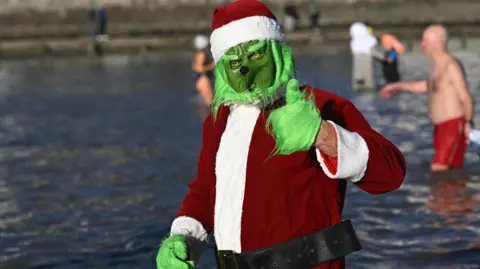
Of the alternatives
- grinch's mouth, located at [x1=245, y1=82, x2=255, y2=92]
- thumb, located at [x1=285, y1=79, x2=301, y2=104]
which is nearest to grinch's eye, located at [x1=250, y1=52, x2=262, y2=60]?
grinch's mouth, located at [x1=245, y1=82, x2=255, y2=92]

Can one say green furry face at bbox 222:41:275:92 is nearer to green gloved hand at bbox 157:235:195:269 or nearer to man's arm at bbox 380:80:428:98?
green gloved hand at bbox 157:235:195:269

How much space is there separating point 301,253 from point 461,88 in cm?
625

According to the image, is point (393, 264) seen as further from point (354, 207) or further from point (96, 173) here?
point (96, 173)

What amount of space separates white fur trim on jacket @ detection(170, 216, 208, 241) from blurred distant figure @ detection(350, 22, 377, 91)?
14512 millimetres

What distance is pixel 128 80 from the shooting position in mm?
23562

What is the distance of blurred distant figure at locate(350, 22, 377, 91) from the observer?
17.9 meters

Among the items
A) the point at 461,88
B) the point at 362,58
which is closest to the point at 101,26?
the point at 362,58

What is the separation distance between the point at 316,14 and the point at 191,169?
2326 cm

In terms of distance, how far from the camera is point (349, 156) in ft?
9.99

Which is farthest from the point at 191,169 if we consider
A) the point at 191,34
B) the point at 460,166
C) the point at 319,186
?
the point at 191,34

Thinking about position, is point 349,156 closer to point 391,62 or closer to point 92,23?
point 391,62

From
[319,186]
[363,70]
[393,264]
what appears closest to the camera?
[319,186]

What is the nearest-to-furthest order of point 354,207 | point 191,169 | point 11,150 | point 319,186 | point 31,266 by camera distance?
point 319,186 < point 31,266 < point 354,207 < point 191,169 < point 11,150

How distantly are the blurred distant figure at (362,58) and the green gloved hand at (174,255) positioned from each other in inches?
578
